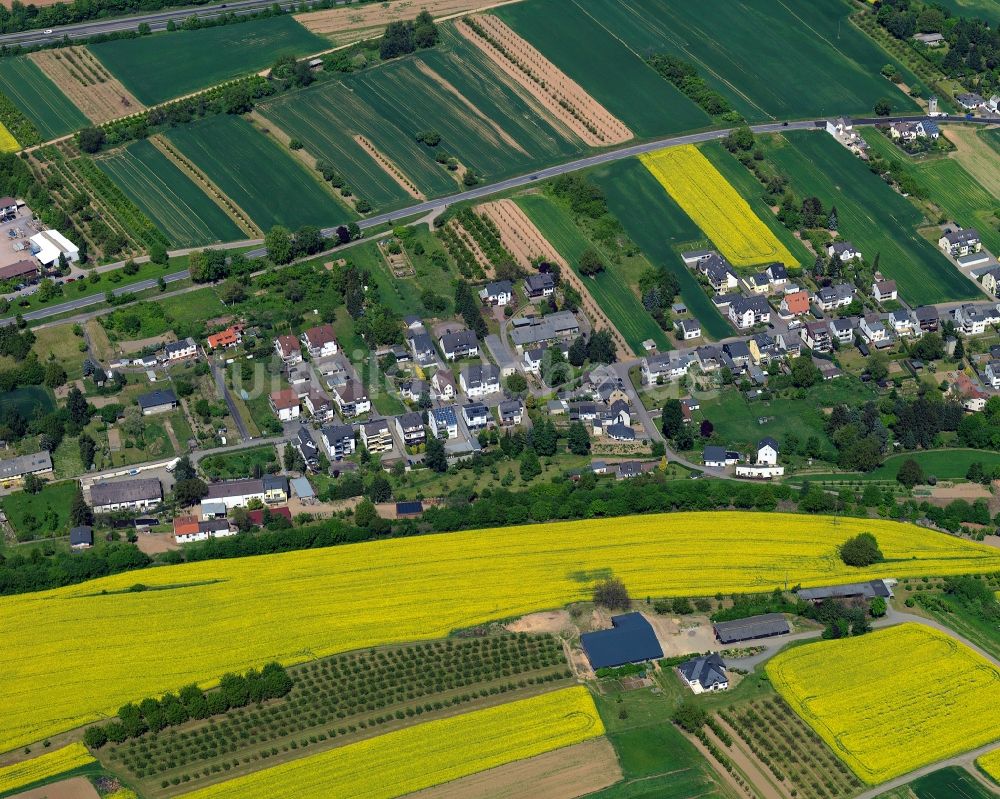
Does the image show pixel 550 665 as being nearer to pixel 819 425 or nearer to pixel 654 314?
pixel 819 425

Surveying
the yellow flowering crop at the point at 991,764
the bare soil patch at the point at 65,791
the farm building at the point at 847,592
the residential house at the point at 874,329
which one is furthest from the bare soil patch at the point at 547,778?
the residential house at the point at 874,329

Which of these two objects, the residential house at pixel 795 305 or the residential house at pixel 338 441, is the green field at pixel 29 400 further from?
the residential house at pixel 795 305

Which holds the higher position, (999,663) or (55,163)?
(55,163)

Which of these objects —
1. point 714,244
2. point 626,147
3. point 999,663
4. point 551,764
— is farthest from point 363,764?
point 626,147

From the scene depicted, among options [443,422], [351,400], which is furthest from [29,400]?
[443,422]

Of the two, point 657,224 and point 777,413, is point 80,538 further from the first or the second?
point 657,224

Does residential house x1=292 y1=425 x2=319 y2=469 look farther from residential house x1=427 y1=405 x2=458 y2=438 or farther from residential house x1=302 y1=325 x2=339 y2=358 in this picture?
residential house x1=302 y1=325 x2=339 y2=358
